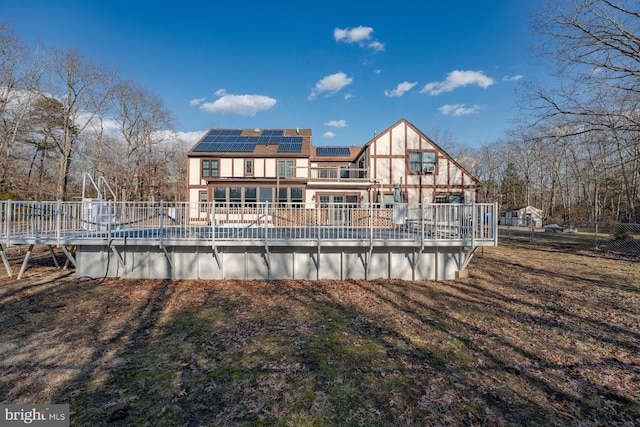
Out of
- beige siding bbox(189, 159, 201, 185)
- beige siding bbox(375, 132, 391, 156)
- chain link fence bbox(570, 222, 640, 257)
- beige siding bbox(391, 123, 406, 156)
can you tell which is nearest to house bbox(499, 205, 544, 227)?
chain link fence bbox(570, 222, 640, 257)

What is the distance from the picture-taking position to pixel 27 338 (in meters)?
4.93

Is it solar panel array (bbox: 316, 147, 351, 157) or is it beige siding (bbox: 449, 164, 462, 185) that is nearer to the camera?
beige siding (bbox: 449, 164, 462, 185)

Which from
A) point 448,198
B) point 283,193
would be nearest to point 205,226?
point 283,193

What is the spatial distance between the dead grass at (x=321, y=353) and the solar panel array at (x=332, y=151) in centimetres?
2317

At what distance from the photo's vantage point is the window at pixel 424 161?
22500 mm

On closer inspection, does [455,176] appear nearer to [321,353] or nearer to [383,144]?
[383,144]

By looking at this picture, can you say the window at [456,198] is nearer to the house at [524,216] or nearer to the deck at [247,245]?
the deck at [247,245]

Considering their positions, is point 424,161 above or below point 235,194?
above

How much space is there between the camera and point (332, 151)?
101ft

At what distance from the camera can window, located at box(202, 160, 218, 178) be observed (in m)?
23.0

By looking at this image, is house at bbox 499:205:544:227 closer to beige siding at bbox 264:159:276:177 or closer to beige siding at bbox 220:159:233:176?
beige siding at bbox 264:159:276:177

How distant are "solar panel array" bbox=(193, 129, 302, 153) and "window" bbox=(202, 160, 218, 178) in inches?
41.8

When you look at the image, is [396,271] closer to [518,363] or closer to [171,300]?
[518,363]

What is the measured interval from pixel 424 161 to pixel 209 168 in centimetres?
1754
